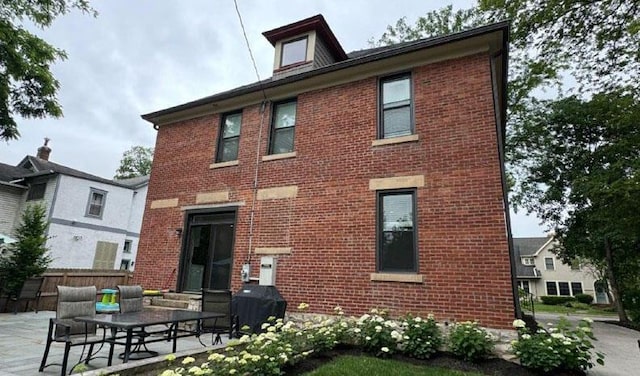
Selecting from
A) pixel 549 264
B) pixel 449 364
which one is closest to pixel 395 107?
pixel 449 364

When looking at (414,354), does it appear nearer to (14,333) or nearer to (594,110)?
(14,333)

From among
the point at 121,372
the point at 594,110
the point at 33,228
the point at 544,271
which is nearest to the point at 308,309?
the point at 121,372

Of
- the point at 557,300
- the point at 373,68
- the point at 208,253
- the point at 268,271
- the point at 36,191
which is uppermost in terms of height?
the point at 373,68

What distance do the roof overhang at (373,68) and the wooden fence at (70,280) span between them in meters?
6.74

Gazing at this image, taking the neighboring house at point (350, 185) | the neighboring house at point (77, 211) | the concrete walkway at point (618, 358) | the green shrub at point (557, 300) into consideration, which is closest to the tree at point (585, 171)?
the concrete walkway at point (618, 358)

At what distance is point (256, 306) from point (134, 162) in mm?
37622

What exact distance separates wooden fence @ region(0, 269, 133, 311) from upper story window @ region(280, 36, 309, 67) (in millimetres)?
9541

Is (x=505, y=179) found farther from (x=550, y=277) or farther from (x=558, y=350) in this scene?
(x=550, y=277)

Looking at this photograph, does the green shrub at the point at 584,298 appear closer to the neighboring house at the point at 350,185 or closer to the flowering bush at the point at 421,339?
the neighboring house at the point at 350,185

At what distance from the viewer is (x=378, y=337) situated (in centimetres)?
540

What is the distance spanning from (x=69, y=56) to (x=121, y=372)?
39.0 ft

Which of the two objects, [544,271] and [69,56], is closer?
[69,56]

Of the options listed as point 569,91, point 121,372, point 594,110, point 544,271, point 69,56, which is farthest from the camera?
point 544,271

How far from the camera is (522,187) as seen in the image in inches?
719
